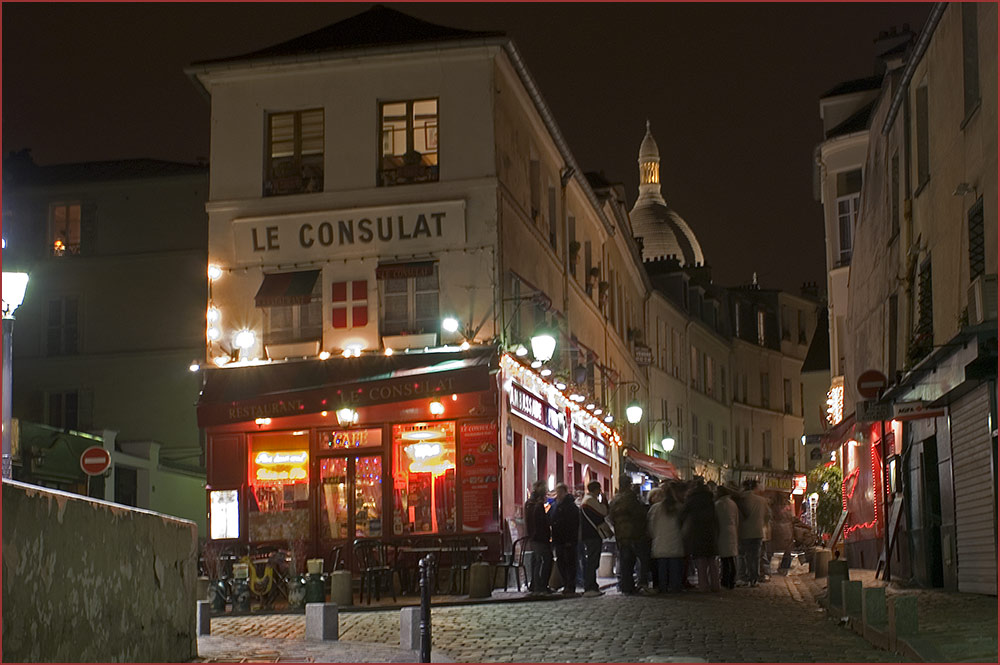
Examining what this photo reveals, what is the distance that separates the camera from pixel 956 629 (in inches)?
420

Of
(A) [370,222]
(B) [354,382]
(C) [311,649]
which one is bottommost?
(C) [311,649]

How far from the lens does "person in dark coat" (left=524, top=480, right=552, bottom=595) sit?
61.3 ft

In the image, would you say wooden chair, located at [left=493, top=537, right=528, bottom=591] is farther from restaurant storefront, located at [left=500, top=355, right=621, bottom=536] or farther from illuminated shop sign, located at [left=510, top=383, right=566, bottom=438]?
illuminated shop sign, located at [left=510, top=383, right=566, bottom=438]

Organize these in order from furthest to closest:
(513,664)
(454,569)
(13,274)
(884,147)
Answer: (884,147) → (454,569) → (13,274) → (513,664)

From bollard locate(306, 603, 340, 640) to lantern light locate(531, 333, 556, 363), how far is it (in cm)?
1196

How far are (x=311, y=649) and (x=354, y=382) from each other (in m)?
11.4

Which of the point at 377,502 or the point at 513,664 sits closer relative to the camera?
the point at 513,664

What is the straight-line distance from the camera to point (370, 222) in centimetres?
2383

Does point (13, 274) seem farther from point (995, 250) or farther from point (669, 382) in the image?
point (669, 382)

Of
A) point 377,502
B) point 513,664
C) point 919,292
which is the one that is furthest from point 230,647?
point 377,502

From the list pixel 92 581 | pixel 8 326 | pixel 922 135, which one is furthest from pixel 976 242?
pixel 92 581

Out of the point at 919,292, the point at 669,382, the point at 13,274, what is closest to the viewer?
the point at 13,274

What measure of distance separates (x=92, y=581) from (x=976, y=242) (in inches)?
397

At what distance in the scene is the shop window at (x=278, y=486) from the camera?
23828mm
